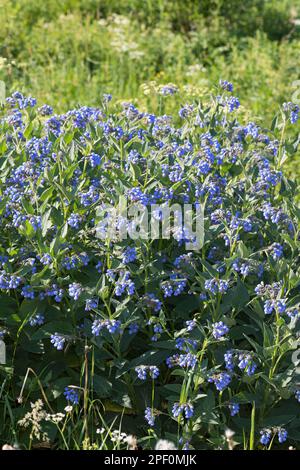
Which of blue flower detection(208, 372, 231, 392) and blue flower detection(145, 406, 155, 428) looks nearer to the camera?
blue flower detection(208, 372, 231, 392)

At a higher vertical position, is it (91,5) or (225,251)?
(91,5)

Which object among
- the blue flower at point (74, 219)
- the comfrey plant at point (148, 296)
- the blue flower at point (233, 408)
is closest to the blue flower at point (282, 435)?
the comfrey plant at point (148, 296)

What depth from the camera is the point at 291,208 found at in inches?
130

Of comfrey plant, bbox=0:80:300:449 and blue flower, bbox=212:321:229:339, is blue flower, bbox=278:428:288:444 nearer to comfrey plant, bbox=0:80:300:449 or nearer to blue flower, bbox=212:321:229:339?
comfrey plant, bbox=0:80:300:449

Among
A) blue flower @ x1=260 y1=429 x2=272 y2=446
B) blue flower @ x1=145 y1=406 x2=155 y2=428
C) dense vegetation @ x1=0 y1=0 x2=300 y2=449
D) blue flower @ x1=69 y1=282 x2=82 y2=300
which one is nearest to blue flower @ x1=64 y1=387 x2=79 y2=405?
dense vegetation @ x1=0 y1=0 x2=300 y2=449

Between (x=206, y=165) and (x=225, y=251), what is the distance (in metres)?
0.37

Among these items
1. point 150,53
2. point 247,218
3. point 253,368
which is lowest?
point 253,368

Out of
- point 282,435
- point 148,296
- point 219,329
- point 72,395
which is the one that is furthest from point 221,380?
point 72,395

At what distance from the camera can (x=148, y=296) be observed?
302 centimetres

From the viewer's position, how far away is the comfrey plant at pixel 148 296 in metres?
2.95

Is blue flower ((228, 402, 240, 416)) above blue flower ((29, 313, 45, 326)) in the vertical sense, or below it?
below

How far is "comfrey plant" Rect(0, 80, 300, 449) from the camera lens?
2.95 m
